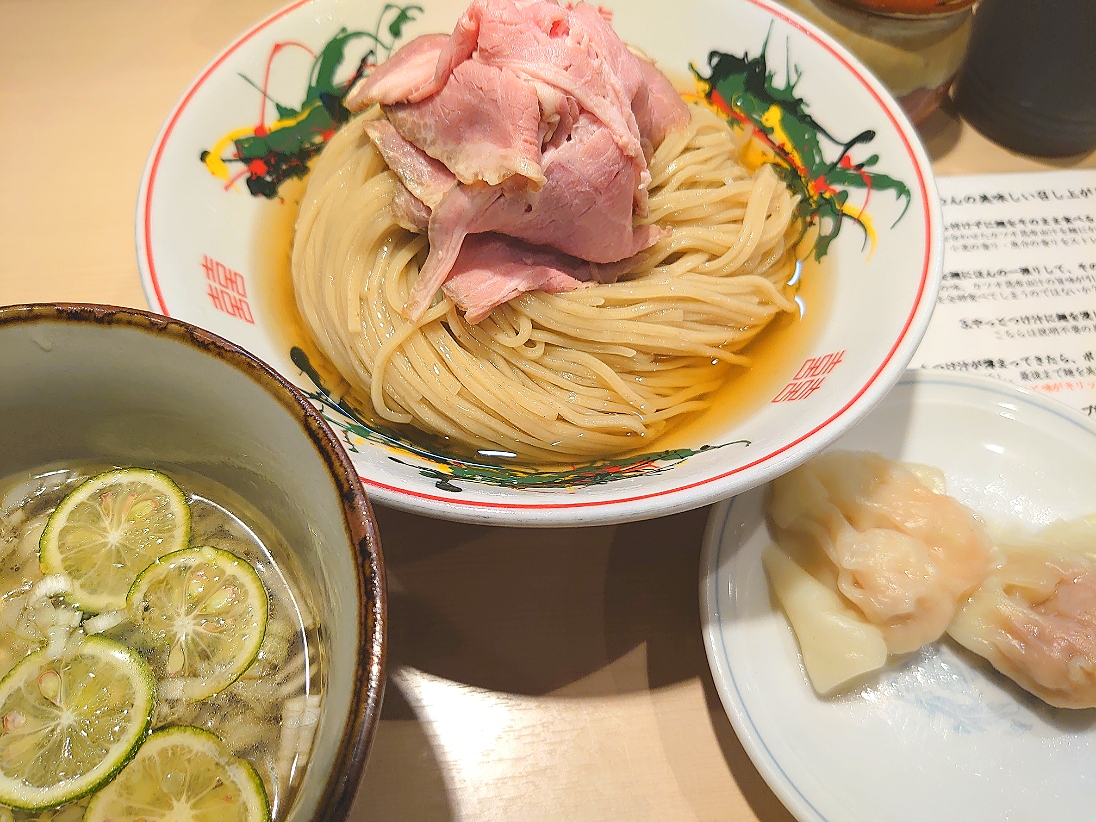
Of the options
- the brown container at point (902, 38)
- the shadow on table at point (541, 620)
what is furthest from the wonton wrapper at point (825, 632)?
the brown container at point (902, 38)

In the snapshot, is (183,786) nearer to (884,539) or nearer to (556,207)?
(556,207)

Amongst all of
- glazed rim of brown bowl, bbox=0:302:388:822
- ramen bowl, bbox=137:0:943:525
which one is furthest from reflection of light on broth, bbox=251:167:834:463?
glazed rim of brown bowl, bbox=0:302:388:822

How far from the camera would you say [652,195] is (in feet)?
6.02

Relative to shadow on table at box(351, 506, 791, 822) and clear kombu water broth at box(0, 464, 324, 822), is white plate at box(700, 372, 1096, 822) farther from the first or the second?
clear kombu water broth at box(0, 464, 324, 822)

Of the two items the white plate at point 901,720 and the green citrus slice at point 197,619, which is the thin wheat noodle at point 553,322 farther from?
the green citrus slice at point 197,619

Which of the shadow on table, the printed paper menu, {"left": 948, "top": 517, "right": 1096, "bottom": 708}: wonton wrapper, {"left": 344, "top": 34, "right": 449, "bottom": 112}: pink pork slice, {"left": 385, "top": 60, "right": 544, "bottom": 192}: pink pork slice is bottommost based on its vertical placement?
{"left": 948, "top": 517, "right": 1096, "bottom": 708}: wonton wrapper

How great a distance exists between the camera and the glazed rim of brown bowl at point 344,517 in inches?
26.8

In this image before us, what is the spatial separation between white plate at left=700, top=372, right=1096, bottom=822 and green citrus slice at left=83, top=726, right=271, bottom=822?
2.89 feet

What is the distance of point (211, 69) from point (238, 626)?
4.52ft

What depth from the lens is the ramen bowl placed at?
4.03ft

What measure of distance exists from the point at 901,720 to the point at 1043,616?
40 cm

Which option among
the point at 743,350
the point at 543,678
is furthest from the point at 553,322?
the point at 543,678

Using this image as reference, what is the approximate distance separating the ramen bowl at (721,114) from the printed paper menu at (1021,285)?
0.52 m

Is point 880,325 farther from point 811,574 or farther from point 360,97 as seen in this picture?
point 360,97
